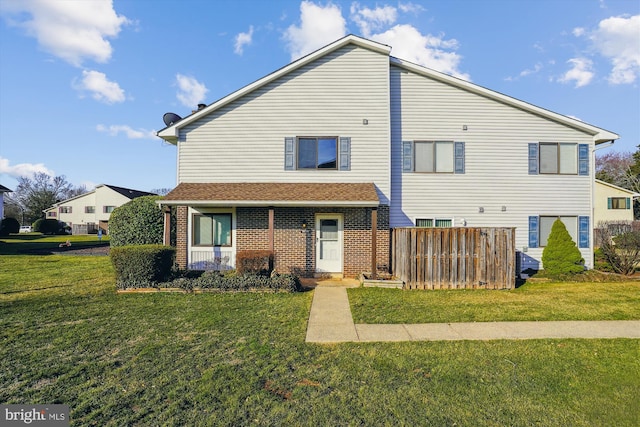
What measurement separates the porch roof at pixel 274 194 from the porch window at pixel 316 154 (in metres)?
0.76

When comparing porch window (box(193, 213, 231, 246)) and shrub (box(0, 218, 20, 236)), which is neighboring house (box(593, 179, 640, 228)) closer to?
porch window (box(193, 213, 231, 246))

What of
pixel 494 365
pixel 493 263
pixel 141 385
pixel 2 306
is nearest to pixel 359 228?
pixel 493 263

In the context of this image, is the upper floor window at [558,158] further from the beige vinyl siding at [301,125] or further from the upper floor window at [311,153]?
the upper floor window at [311,153]

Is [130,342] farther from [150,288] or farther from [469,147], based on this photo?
[469,147]

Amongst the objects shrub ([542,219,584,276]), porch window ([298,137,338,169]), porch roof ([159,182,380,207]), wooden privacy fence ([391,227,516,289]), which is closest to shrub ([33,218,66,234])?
porch roof ([159,182,380,207])

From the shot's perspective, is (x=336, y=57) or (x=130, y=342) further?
(x=336, y=57)

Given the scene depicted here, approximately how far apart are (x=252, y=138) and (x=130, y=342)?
27.0ft

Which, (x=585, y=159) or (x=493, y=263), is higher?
(x=585, y=159)

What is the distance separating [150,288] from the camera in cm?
899

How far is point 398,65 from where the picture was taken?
1204 cm

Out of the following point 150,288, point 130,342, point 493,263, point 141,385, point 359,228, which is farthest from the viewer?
point 359,228

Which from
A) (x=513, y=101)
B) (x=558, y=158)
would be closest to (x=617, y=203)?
(x=558, y=158)

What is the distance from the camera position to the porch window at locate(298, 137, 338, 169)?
38.3 feet

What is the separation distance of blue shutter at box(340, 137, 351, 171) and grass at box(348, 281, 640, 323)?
4612 mm
